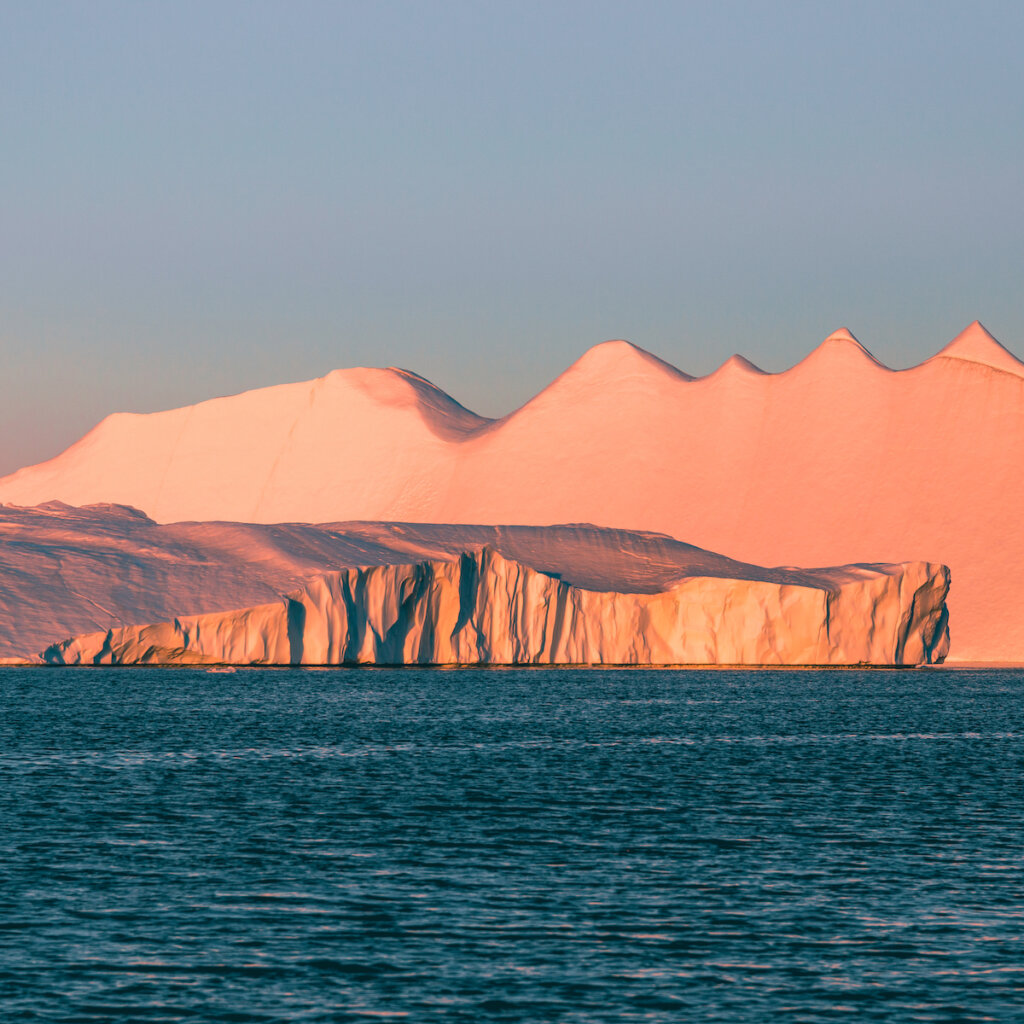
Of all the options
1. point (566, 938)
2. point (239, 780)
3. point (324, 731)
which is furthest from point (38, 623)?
point (566, 938)

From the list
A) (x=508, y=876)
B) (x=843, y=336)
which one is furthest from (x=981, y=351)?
(x=508, y=876)

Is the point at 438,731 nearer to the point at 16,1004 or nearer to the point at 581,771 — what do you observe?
the point at 581,771

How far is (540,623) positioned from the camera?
108 meters

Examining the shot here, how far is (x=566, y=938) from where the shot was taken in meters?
23.8

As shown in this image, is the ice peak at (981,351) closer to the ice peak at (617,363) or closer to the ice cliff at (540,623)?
the ice peak at (617,363)

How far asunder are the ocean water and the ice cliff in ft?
125

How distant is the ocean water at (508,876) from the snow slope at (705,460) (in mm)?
84968

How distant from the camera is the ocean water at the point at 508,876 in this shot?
2064 centimetres

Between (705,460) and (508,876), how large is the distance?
133m

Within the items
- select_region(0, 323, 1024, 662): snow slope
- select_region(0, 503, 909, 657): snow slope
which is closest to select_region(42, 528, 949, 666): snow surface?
select_region(0, 503, 909, 657): snow slope

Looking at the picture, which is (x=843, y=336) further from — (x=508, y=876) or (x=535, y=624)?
(x=508, y=876)

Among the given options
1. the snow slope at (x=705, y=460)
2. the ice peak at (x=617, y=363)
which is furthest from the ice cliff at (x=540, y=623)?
the ice peak at (x=617, y=363)

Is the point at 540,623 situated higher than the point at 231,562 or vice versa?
the point at 231,562

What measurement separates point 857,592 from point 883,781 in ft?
204
